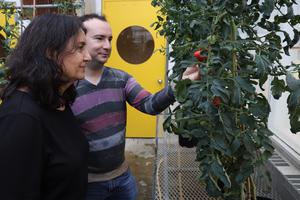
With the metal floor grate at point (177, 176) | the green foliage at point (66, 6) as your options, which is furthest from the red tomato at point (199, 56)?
the green foliage at point (66, 6)

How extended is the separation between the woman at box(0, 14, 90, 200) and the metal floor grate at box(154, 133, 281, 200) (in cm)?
82

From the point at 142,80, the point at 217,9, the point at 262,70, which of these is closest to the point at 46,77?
the point at 217,9

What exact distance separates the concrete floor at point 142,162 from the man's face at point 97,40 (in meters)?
2.26

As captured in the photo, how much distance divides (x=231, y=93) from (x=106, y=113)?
1.06m

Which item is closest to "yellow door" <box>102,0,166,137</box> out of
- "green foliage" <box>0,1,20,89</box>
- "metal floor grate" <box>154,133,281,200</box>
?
"metal floor grate" <box>154,133,281,200</box>

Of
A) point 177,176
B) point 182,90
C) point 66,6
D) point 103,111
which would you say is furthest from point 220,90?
point 66,6

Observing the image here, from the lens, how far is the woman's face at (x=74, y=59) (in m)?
1.37

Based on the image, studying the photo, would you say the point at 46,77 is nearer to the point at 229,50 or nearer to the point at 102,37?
the point at 229,50

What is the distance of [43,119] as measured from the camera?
1.30 m

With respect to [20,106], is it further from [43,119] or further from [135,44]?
[135,44]

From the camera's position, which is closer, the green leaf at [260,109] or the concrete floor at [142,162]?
the green leaf at [260,109]

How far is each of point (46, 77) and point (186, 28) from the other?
30.8 inches

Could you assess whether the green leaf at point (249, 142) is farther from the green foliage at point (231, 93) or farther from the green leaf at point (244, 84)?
the green leaf at point (244, 84)

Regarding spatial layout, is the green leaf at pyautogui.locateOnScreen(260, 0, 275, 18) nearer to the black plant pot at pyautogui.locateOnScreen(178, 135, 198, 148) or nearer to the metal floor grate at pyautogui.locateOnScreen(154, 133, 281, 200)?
the black plant pot at pyautogui.locateOnScreen(178, 135, 198, 148)
